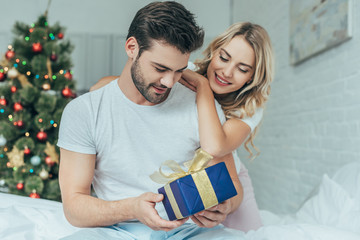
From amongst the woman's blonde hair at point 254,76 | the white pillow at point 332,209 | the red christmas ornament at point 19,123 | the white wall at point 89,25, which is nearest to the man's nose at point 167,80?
the woman's blonde hair at point 254,76

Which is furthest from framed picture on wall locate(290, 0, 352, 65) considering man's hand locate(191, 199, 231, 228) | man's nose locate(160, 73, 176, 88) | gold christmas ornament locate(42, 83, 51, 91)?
gold christmas ornament locate(42, 83, 51, 91)

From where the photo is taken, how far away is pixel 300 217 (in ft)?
6.09

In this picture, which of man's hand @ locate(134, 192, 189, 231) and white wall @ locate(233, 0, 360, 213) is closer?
man's hand @ locate(134, 192, 189, 231)

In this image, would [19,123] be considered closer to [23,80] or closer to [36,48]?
[23,80]

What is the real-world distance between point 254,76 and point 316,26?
1.17 m

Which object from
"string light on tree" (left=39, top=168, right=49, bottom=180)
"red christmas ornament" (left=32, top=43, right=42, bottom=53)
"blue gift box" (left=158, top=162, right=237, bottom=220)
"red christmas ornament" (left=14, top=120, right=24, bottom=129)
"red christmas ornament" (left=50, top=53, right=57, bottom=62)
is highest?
"red christmas ornament" (left=32, top=43, right=42, bottom=53)

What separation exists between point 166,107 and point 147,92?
0.43 feet


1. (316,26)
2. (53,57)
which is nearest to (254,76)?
(316,26)

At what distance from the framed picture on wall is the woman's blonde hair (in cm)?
76

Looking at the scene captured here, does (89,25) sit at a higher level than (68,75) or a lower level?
higher

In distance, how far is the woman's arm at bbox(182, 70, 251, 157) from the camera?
4.17 feet

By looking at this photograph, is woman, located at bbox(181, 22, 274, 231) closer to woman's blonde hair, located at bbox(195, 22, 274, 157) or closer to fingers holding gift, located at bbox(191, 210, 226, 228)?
woman's blonde hair, located at bbox(195, 22, 274, 157)

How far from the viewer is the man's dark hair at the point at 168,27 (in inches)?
A: 45.7

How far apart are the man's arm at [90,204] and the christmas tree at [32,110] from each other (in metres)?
1.59
